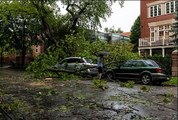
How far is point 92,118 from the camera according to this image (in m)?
9.13

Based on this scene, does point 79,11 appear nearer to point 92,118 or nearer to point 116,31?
point 92,118

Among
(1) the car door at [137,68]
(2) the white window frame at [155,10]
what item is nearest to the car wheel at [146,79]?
(1) the car door at [137,68]

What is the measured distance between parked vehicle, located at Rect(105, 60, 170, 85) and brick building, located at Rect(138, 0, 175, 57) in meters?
17.5

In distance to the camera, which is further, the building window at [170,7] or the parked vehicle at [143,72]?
the building window at [170,7]

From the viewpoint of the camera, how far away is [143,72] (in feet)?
69.8

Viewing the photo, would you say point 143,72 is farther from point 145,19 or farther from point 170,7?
point 145,19

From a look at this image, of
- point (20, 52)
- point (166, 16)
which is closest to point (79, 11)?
point (166, 16)

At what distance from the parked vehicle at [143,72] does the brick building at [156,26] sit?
17.5 metres

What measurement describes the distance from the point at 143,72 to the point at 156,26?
22.2 meters

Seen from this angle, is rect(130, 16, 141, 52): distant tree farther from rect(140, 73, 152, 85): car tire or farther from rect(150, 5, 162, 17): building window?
rect(140, 73, 152, 85): car tire

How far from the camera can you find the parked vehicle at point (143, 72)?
2088cm

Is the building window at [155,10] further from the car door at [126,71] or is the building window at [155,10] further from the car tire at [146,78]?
the car tire at [146,78]

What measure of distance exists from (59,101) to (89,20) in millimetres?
24823

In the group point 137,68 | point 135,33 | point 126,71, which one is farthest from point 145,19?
point 137,68
